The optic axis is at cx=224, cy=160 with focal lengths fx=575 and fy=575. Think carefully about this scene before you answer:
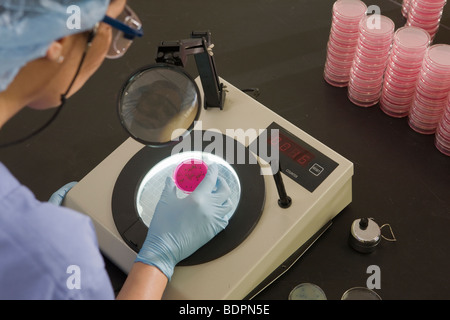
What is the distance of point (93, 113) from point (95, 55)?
0.83 m

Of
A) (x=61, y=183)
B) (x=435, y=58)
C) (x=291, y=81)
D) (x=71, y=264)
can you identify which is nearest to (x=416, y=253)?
(x=435, y=58)

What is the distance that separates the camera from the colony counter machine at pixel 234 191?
1577mm

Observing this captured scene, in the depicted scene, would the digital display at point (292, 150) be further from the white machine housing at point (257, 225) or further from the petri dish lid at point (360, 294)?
the petri dish lid at point (360, 294)

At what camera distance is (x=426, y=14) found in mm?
2055

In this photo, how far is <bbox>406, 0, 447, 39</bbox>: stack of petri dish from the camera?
2037 mm

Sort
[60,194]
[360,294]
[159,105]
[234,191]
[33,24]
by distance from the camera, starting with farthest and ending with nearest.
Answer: [60,194] < [234,191] < [360,294] < [159,105] < [33,24]

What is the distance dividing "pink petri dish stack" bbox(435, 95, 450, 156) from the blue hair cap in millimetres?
1149

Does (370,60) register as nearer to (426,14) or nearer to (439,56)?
(439,56)

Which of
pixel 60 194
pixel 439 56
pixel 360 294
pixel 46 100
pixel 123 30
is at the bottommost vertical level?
pixel 360 294

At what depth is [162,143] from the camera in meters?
1.34

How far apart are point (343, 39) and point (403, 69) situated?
0.79ft

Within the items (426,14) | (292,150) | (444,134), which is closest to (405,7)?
(426,14)
